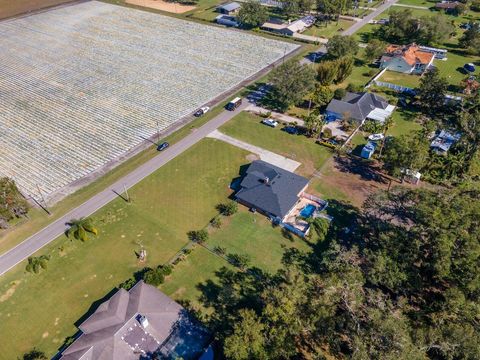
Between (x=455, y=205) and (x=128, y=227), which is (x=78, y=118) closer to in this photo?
(x=128, y=227)

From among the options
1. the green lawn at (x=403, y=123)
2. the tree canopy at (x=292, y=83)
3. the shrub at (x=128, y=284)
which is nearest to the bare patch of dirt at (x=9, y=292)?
the shrub at (x=128, y=284)

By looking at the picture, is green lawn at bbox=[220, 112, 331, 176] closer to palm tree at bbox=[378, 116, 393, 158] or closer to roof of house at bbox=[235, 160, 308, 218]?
roof of house at bbox=[235, 160, 308, 218]

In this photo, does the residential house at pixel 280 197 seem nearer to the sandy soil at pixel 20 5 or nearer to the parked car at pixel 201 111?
the parked car at pixel 201 111

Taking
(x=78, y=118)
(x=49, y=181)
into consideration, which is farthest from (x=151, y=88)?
(x=49, y=181)

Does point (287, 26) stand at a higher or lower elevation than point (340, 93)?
higher

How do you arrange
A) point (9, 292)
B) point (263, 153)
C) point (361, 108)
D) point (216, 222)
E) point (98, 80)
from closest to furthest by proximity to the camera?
point (9, 292)
point (216, 222)
point (263, 153)
point (361, 108)
point (98, 80)

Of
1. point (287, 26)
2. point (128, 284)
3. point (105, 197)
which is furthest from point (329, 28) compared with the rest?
point (128, 284)

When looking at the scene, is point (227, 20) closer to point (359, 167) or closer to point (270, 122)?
point (270, 122)
